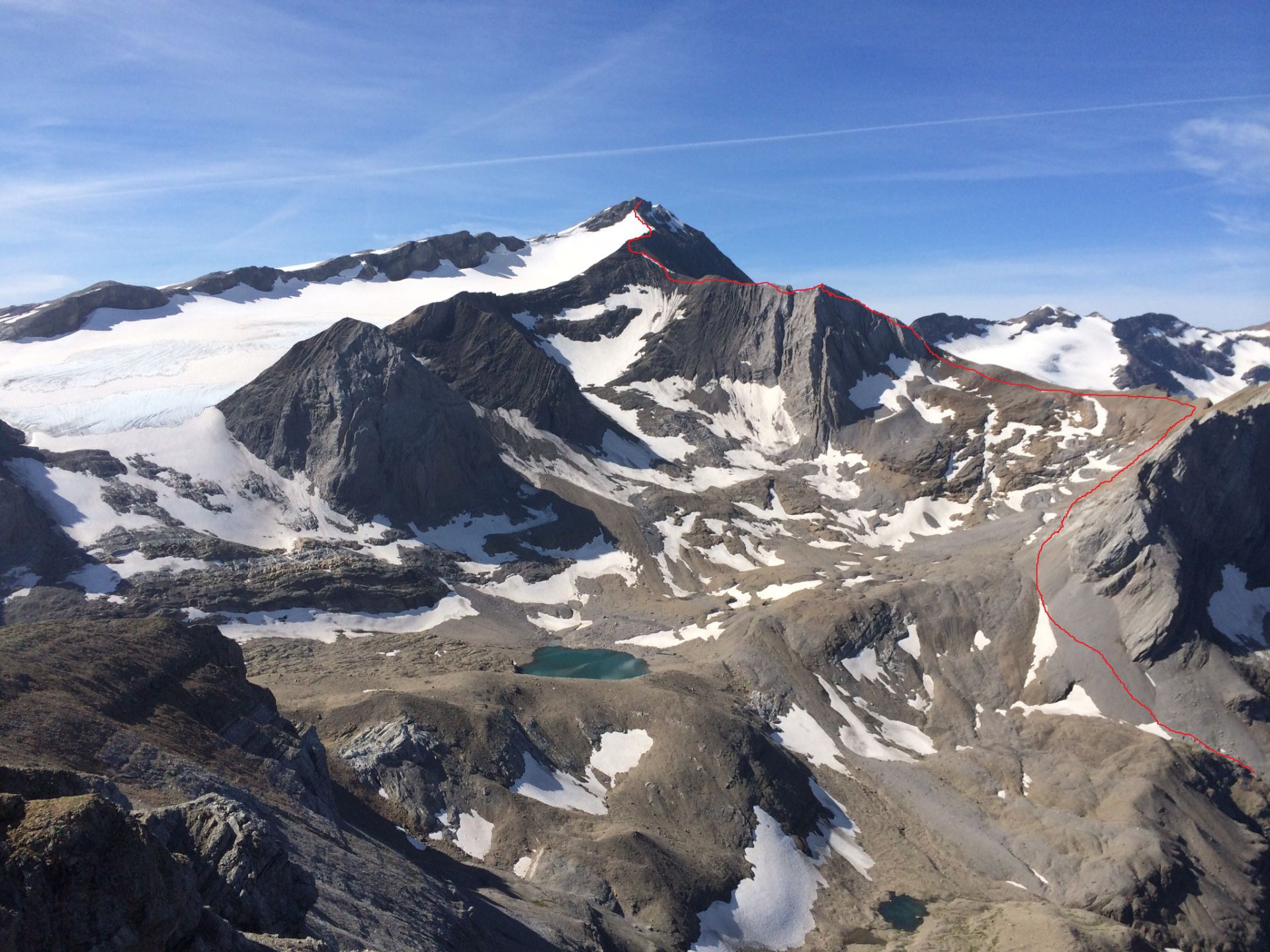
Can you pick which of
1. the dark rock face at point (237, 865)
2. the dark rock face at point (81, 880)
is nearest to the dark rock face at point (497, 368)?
the dark rock face at point (237, 865)

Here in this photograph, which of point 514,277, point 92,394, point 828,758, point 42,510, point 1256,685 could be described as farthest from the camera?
point 514,277

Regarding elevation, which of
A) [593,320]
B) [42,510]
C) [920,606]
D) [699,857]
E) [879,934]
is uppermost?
[593,320]

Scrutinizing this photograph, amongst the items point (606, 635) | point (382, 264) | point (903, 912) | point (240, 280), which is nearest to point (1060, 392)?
point (606, 635)

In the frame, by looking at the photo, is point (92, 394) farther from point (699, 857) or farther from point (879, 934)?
point (879, 934)

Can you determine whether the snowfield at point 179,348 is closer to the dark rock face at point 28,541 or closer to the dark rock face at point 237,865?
the dark rock face at point 28,541

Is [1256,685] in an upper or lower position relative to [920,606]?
lower

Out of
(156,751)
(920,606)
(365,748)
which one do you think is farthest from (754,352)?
(156,751)

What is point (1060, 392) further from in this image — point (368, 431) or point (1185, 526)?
point (368, 431)
